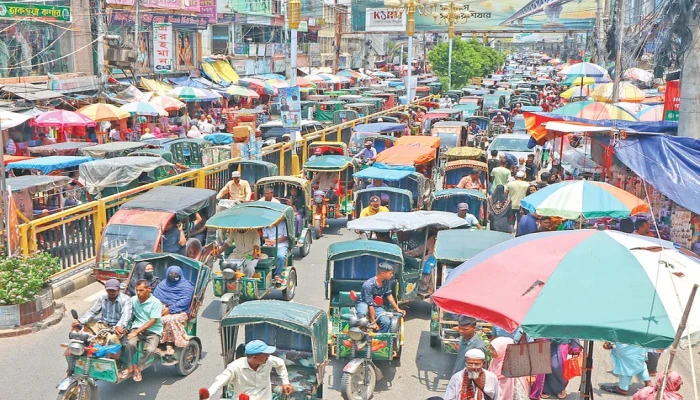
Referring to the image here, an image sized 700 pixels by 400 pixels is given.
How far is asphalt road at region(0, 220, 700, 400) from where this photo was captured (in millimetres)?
8961

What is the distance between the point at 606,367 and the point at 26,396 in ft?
23.8

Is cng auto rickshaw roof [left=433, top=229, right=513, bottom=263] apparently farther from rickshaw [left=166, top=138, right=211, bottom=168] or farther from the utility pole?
rickshaw [left=166, top=138, right=211, bottom=168]

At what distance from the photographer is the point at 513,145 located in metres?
22.9

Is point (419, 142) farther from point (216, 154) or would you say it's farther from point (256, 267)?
point (256, 267)

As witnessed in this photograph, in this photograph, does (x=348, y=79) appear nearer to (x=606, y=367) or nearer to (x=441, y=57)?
(x=441, y=57)

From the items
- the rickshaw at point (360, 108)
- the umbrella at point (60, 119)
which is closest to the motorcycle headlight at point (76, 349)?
the umbrella at point (60, 119)

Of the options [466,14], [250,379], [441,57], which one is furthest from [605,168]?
[441,57]

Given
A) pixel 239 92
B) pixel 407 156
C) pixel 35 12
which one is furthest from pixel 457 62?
pixel 407 156

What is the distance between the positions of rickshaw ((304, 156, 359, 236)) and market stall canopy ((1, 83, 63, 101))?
12077 millimetres

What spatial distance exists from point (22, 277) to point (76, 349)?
3.52 m

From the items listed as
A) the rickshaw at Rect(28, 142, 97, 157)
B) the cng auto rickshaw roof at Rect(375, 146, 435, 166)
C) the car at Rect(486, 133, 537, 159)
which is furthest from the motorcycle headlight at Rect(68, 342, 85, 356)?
the car at Rect(486, 133, 537, 159)

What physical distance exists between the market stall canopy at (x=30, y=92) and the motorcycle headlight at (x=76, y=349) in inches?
757

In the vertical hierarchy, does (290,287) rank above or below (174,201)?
below

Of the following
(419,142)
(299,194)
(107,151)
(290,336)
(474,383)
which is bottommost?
(290,336)
